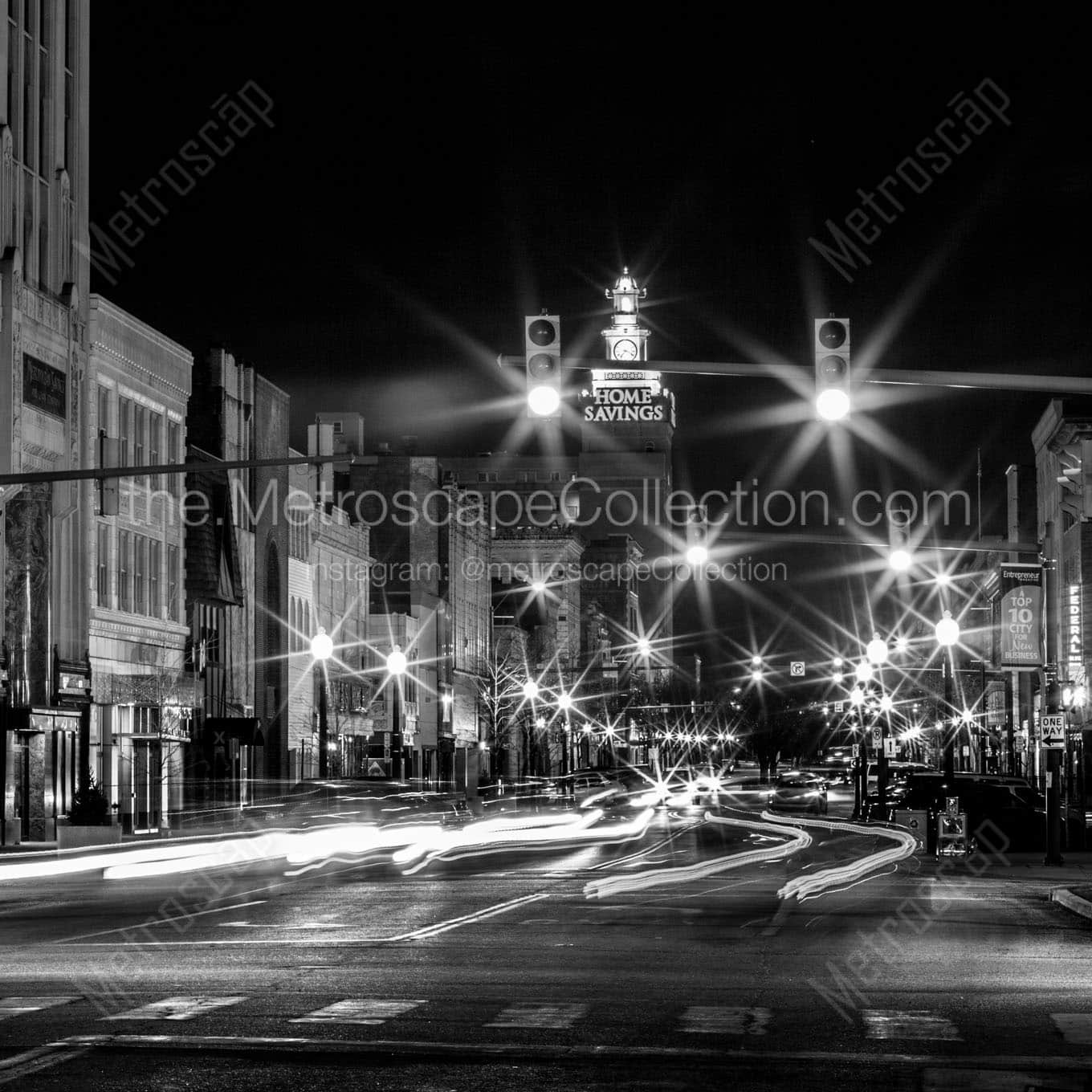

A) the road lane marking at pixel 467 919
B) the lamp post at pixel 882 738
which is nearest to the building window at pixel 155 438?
the lamp post at pixel 882 738

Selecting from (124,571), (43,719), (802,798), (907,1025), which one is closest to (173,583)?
(124,571)

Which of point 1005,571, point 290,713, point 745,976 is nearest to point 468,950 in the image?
point 745,976

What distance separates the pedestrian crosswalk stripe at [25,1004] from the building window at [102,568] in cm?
4756

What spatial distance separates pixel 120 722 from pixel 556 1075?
55140mm

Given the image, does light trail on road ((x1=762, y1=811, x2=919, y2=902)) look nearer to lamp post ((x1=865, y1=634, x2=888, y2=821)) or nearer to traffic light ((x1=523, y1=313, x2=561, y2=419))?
lamp post ((x1=865, y1=634, x2=888, y2=821))

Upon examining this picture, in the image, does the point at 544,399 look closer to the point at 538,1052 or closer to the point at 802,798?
the point at 538,1052

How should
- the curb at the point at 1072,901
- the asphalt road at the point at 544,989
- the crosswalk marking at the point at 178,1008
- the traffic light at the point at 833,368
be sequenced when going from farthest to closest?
the curb at the point at 1072,901 → the traffic light at the point at 833,368 → the crosswalk marking at the point at 178,1008 → the asphalt road at the point at 544,989

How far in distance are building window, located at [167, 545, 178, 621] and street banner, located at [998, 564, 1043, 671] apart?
124 ft

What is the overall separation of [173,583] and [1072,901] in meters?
47.4

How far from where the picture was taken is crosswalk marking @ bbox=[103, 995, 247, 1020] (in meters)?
14.2

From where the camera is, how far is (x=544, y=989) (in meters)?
16.3

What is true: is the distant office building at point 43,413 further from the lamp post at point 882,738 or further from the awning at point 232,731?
the lamp post at point 882,738

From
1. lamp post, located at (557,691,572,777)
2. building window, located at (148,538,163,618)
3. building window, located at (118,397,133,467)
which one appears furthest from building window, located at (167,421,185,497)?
lamp post, located at (557,691,572,777)

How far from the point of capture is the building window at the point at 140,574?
65.6 meters
